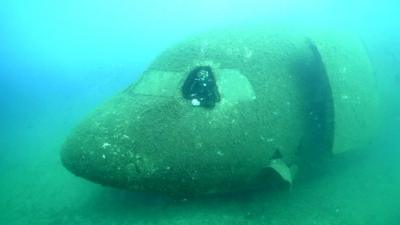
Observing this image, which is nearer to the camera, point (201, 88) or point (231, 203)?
point (201, 88)

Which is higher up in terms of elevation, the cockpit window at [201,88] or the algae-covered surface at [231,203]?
the cockpit window at [201,88]

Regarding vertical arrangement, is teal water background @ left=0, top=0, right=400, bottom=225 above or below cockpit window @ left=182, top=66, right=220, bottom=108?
Answer: below

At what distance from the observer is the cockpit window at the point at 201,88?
523 cm

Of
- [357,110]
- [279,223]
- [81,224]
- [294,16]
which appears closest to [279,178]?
[279,223]

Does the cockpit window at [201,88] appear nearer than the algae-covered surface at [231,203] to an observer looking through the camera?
Yes

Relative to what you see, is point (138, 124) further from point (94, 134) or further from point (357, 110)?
point (357, 110)

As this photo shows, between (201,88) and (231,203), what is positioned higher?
(201,88)

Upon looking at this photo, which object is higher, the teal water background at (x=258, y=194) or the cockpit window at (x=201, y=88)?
the cockpit window at (x=201, y=88)

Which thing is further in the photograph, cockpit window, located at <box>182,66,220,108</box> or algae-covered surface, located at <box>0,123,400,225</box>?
algae-covered surface, located at <box>0,123,400,225</box>

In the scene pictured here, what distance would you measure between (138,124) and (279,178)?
2338 millimetres

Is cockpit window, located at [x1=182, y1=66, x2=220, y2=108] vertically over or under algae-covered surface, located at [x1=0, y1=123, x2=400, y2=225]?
over

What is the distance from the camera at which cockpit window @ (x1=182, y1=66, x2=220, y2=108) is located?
5.23 m

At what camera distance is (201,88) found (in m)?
5.36

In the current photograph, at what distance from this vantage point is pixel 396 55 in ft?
28.8
